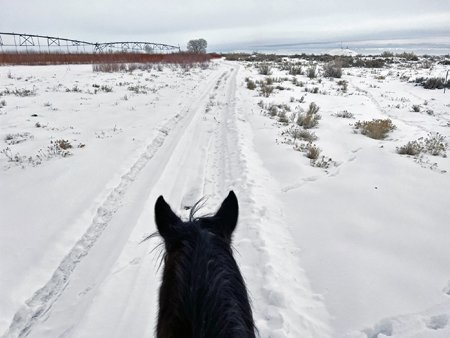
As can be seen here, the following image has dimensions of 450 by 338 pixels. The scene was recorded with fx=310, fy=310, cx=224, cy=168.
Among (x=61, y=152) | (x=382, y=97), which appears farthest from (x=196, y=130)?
(x=382, y=97)

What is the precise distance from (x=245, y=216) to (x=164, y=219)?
2.81 meters

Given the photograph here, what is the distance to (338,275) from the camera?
10.8 feet

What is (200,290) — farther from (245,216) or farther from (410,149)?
(410,149)

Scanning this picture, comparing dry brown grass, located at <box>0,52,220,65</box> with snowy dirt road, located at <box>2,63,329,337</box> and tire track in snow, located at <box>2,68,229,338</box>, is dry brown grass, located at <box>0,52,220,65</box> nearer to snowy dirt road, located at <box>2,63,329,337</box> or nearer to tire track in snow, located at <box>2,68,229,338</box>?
snowy dirt road, located at <box>2,63,329,337</box>

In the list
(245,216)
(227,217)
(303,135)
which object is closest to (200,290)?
(227,217)

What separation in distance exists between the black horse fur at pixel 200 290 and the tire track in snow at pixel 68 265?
206 centimetres

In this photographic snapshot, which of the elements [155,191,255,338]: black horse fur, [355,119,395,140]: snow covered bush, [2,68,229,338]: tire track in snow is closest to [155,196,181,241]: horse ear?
[155,191,255,338]: black horse fur

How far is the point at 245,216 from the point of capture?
4238 millimetres

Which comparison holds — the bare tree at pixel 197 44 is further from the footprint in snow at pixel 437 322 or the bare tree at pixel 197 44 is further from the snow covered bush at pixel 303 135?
the footprint in snow at pixel 437 322

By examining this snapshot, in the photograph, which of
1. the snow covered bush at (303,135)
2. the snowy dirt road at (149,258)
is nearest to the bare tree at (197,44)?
the snow covered bush at (303,135)

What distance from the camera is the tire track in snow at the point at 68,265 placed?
265 centimetres

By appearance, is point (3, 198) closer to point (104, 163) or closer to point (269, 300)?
point (104, 163)

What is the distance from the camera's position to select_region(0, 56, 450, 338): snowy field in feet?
9.03

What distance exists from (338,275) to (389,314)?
24.3 inches
